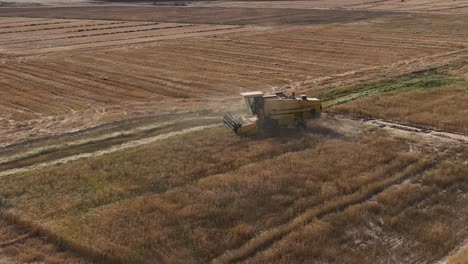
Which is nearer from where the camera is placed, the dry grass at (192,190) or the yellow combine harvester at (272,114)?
the dry grass at (192,190)

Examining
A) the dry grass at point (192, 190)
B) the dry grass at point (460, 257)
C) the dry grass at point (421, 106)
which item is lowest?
the dry grass at point (460, 257)

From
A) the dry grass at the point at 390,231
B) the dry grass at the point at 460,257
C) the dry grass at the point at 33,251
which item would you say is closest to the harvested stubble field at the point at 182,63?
the dry grass at the point at 33,251

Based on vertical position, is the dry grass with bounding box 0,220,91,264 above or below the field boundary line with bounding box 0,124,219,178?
below

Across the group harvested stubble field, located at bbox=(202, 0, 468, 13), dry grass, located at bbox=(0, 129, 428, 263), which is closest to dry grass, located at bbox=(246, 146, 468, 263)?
dry grass, located at bbox=(0, 129, 428, 263)

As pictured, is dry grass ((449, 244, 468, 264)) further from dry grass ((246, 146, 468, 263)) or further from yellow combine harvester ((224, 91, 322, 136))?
yellow combine harvester ((224, 91, 322, 136))

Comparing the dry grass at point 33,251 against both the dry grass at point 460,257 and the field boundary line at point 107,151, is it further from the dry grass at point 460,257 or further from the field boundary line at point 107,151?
the dry grass at point 460,257

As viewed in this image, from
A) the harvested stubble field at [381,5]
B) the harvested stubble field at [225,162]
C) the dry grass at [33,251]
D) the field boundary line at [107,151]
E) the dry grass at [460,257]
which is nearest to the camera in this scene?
the dry grass at [460,257]
